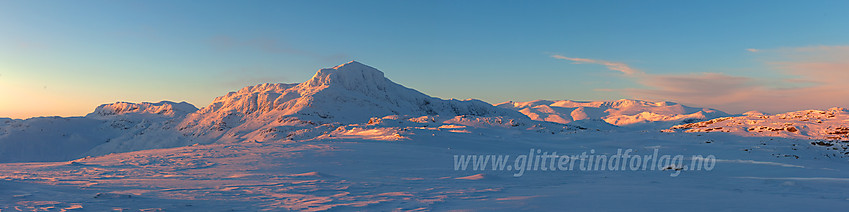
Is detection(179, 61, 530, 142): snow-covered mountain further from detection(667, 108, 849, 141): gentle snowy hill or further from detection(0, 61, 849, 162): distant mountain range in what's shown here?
detection(667, 108, 849, 141): gentle snowy hill

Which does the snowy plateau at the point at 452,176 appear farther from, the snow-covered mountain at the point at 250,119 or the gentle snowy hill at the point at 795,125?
the snow-covered mountain at the point at 250,119

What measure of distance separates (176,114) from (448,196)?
203946 mm

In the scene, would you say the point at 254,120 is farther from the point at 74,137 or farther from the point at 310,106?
the point at 74,137

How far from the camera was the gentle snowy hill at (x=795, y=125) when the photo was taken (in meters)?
28.9

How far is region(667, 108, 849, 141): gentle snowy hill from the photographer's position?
1138 inches

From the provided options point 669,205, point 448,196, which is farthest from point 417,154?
point 669,205

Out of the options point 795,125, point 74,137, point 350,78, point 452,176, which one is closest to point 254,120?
point 350,78

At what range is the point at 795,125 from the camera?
31.4 meters

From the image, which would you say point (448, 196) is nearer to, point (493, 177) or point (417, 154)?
point (493, 177)

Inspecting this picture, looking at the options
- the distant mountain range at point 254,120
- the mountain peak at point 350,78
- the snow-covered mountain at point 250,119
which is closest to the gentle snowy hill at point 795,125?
the distant mountain range at point 254,120

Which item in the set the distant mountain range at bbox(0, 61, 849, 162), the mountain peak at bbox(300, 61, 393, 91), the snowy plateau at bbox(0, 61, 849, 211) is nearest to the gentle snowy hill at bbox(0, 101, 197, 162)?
the distant mountain range at bbox(0, 61, 849, 162)

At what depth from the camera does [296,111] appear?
4798 inches

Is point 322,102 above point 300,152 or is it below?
above

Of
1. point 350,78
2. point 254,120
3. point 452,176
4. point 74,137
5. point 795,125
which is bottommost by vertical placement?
point 74,137
